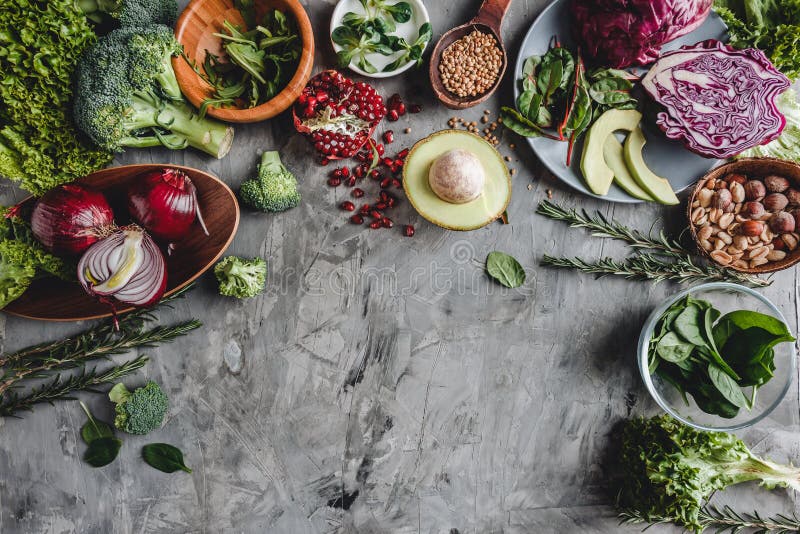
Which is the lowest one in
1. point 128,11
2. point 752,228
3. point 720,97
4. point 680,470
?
point 680,470

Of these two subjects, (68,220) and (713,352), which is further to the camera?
(713,352)

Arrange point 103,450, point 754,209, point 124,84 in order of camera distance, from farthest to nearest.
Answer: point 103,450 < point 754,209 < point 124,84

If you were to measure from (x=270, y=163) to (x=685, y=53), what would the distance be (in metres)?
1.52

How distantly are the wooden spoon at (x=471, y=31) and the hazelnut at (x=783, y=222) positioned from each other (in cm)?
111

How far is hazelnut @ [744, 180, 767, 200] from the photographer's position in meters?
1.79

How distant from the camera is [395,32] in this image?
1814 mm

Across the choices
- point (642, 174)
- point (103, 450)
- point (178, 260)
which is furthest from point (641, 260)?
point (103, 450)

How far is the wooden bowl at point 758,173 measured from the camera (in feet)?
5.83

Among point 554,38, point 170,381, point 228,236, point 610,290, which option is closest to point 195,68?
point 228,236

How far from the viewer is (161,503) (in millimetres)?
1923

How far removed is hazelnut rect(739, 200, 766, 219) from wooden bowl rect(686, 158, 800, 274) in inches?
5.1

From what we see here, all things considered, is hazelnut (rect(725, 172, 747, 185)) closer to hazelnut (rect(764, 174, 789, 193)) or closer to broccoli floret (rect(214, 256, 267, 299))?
hazelnut (rect(764, 174, 789, 193))

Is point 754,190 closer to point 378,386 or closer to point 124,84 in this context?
point 378,386

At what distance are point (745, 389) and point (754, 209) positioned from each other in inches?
25.5
